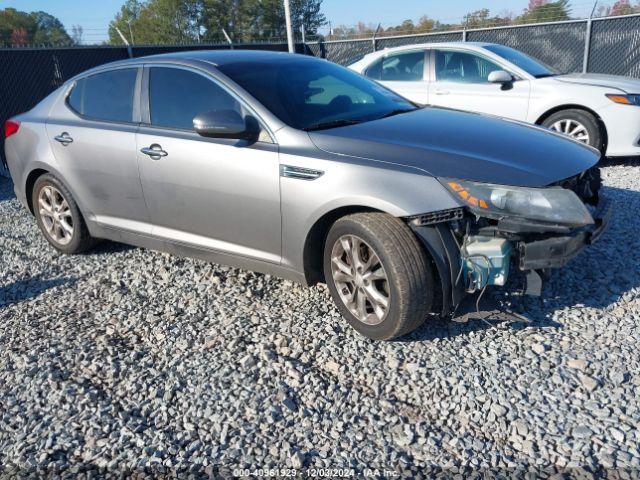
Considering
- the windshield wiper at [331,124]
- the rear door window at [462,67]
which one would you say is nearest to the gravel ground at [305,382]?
the windshield wiper at [331,124]

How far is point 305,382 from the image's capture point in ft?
9.81

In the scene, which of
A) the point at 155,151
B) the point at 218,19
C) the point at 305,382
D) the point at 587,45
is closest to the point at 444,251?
the point at 305,382

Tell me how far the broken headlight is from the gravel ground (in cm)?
66

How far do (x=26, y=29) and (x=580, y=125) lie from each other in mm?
93610

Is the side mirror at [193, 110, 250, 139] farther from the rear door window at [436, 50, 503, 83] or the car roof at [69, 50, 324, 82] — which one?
the rear door window at [436, 50, 503, 83]

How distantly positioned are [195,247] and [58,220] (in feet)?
5.91

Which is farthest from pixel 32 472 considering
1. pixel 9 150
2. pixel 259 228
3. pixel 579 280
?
pixel 9 150

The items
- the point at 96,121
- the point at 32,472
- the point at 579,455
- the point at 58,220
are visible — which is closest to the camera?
the point at 579,455

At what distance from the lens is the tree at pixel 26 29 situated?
75875 mm

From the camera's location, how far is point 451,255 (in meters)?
2.99

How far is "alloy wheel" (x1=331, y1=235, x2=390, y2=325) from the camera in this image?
10.5ft

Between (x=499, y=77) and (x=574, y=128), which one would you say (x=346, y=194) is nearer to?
(x=499, y=77)

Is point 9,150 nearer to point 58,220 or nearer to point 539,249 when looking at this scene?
point 58,220

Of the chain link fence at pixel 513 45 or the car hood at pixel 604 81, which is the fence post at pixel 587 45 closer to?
the chain link fence at pixel 513 45
